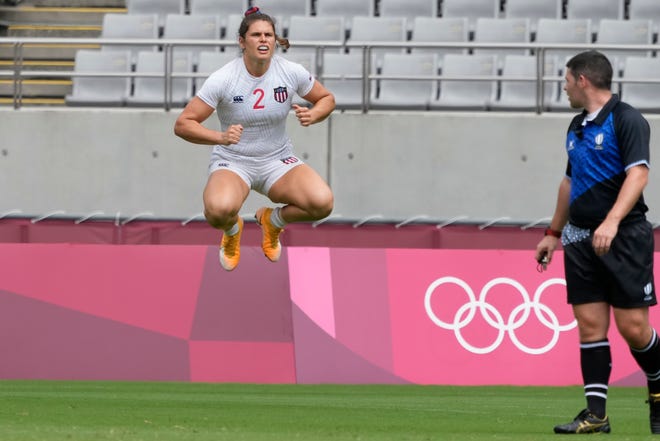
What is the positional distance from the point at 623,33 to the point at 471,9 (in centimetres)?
220

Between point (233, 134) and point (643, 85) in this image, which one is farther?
point (643, 85)

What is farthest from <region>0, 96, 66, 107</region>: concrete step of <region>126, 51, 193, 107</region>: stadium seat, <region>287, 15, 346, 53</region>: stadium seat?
<region>287, 15, 346, 53</region>: stadium seat

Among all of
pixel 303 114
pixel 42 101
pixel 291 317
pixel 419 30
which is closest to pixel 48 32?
pixel 42 101

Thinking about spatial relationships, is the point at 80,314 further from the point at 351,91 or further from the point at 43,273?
the point at 351,91

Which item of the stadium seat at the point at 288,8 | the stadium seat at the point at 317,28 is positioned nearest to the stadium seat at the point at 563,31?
the stadium seat at the point at 317,28

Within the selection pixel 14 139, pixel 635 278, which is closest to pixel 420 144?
pixel 14 139

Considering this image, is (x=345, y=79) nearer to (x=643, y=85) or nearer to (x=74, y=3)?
(x=643, y=85)

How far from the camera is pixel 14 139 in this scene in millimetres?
18156

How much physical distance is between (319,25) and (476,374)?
290 inches

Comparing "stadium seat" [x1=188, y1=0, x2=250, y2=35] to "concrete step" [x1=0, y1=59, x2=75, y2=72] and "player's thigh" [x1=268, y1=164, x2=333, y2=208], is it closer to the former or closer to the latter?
"concrete step" [x1=0, y1=59, x2=75, y2=72]

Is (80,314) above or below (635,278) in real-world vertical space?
below

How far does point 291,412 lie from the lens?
30.5 feet

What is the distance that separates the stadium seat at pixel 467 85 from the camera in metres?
18.2

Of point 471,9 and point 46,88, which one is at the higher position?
point 471,9
